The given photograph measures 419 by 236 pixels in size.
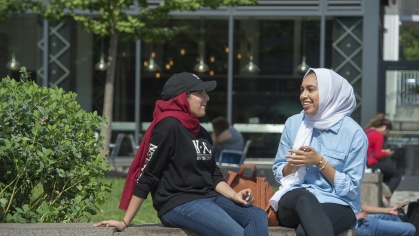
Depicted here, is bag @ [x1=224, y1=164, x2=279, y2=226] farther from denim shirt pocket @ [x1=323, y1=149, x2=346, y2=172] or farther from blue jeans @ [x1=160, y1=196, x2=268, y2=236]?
denim shirt pocket @ [x1=323, y1=149, x2=346, y2=172]

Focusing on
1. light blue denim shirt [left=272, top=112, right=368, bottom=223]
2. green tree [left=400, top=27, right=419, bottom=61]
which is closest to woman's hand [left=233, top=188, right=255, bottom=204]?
light blue denim shirt [left=272, top=112, right=368, bottom=223]

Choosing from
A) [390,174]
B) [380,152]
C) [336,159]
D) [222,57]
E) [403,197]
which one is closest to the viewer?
[336,159]

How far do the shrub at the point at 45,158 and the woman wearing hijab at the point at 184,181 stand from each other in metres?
0.63

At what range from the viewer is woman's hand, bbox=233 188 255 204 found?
4480mm

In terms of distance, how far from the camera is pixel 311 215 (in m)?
4.45

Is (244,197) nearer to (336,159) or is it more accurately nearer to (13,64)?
(336,159)

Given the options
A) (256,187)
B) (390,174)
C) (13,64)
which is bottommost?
(390,174)

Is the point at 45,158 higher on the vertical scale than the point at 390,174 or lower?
higher

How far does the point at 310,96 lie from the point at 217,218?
1.04 metres

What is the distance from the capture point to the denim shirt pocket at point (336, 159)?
15.5 ft

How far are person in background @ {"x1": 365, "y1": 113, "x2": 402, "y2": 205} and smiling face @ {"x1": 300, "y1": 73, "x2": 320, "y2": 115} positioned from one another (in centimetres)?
631

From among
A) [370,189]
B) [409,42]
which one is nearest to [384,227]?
[370,189]

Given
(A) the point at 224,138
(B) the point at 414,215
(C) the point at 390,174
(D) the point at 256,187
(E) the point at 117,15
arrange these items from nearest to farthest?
1. (D) the point at 256,187
2. (B) the point at 414,215
3. (C) the point at 390,174
4. (E) the point at 117,15
5. (A) the point at 224,138

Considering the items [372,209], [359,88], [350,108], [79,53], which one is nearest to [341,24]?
[359,88]
